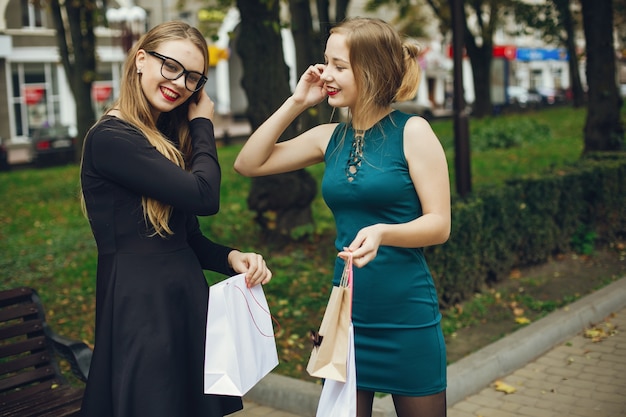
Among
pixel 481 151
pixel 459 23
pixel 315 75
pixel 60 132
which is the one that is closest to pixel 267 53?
pixel 459 23

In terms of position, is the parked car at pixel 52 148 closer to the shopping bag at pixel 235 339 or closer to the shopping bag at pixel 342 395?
the shopping bag at pixel 235 339

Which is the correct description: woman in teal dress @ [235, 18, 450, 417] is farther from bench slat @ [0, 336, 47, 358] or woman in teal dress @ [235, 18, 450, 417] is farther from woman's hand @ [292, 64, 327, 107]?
bench slat @ [0, 336, 47, 358]

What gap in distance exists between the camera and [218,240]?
341 inches

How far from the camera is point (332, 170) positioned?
282cm

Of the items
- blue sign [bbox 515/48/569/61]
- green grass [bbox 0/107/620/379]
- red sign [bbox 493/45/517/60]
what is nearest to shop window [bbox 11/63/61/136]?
green grass [bbox 0/107/620/379]

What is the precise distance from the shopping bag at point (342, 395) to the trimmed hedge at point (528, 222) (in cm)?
347

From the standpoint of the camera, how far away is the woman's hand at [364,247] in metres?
2.39

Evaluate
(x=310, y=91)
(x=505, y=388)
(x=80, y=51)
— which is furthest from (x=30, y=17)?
(x=310, y=91)

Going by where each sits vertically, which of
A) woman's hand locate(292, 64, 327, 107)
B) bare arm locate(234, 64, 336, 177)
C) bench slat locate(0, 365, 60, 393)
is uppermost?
woman's hand locate(292, 64, 327, 107)

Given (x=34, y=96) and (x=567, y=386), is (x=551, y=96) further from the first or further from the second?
(x=567, y=386)

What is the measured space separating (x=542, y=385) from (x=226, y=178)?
11.0 m

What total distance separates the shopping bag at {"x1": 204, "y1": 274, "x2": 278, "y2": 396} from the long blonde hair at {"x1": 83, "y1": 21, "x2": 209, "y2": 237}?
0.97 ft

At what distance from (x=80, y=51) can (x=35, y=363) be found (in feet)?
49.1

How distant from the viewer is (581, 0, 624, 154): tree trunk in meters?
10.5
